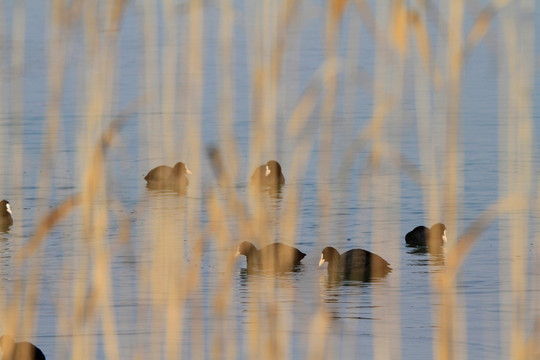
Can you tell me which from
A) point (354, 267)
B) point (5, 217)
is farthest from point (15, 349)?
point (5, 217)

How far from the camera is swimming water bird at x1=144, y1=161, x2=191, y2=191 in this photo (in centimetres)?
1368

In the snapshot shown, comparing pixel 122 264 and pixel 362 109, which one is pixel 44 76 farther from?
pixel 122 264

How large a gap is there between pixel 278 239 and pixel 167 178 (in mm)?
4109

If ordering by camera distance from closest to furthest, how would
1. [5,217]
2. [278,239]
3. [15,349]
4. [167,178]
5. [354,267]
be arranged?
[15,349], [354,267], [278,239], [5,217], [167,178]

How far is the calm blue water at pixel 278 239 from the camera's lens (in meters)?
5.12

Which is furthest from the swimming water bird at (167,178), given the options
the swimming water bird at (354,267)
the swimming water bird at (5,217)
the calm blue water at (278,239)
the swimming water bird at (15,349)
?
the swimming water bird at (15,349)

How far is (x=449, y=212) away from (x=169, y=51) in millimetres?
1411

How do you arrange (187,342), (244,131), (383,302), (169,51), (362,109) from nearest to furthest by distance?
(169,51), (187,342), (383,302), (244,131), (362,109)

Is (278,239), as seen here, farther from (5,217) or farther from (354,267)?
(5,217)

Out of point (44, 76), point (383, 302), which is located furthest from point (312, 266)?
point (44, 76)

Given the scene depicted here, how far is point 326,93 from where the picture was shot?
480 centimetres

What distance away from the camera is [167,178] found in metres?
14.2

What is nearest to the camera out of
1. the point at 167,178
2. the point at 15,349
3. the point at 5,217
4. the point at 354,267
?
the point at 15,349

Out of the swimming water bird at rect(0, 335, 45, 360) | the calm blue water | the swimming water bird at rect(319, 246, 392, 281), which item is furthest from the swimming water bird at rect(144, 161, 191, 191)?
the swimming water bird at rect(0, 335, 45, 360)
